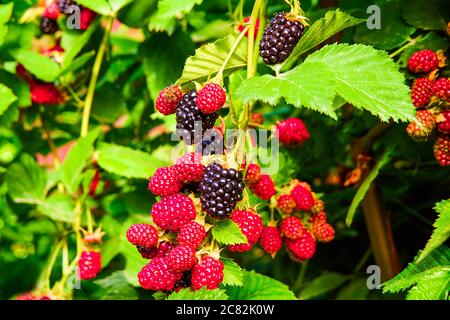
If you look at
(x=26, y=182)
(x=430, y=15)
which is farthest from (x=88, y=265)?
(x=430, y=15)

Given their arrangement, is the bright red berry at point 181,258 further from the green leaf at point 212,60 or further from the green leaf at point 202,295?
the green leaf at point 212,60

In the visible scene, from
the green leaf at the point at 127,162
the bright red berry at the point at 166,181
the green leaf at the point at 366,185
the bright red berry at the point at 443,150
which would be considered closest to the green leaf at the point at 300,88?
the bright red berry at the point at 166,181

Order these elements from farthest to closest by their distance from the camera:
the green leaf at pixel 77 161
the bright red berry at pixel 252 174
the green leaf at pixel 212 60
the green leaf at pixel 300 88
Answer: the green leaf at pixel 77 161
the bright red berry at pixel 252 174
the green leaf at pixel 212 60
the green leaf at pixel 300 88

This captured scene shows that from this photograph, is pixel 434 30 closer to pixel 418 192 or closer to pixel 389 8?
pixel 389 8

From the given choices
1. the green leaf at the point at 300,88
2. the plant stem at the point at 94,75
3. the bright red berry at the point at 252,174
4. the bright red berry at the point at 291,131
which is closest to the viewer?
the green leaf at the point at 300,88

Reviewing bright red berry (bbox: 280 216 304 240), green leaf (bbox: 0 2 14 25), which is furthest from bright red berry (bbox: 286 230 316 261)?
green leaf (bbox: 0 2 14 25)

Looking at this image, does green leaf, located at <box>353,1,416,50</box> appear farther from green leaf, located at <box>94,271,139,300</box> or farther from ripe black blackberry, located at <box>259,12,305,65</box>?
green leaf, located at <box>94,271,139,300</box>
